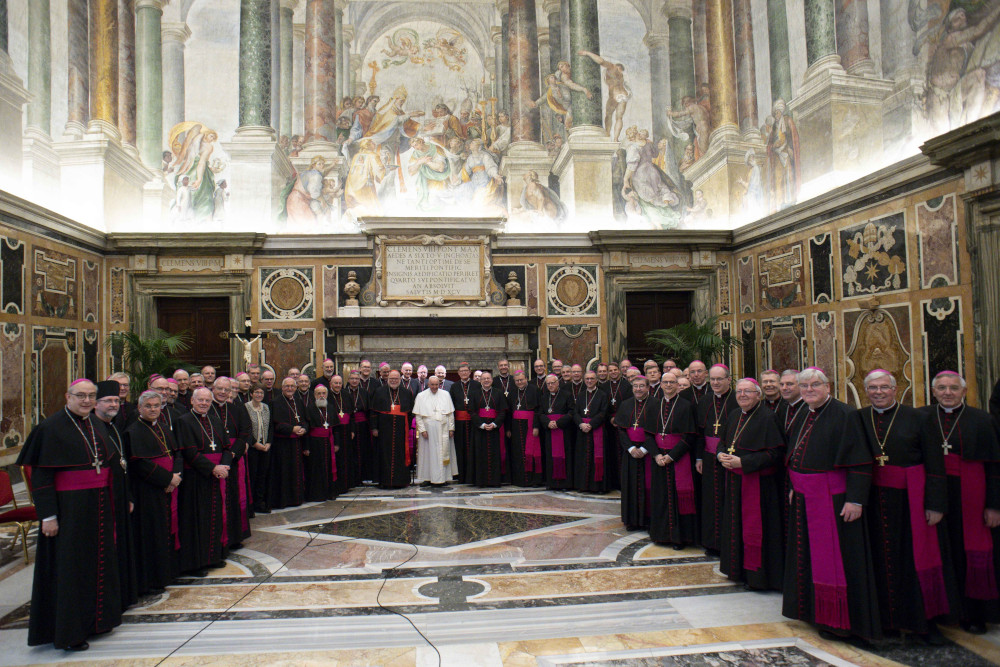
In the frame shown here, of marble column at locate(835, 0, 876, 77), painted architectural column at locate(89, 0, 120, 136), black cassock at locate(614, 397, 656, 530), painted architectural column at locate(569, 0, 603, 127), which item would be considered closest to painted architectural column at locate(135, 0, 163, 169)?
painted architectural column at locate(89, 0, 120, 136)

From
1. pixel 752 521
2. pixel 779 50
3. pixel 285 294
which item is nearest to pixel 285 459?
pixel 285 294

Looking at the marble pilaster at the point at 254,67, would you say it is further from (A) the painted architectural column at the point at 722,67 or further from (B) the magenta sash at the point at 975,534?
(B) the magenta sash at the point at 975,534

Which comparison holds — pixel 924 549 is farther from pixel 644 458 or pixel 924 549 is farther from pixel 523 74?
pixel 523 74

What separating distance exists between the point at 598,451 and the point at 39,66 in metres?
9.67

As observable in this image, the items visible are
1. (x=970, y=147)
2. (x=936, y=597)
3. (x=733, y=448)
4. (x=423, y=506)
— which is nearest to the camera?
(x=936, y=597)

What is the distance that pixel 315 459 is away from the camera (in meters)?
7.78

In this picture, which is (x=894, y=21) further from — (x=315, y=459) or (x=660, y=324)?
(x=315, y=459)

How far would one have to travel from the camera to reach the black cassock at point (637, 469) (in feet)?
19.8

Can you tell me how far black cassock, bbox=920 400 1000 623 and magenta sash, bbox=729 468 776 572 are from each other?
1078mm

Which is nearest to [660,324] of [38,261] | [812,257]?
[812,257]

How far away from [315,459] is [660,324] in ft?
21.8

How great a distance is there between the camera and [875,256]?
782 centimetres

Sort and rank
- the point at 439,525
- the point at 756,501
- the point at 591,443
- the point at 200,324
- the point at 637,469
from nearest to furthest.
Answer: the point at 756,501, the point at 637,469, the point at 439,525, the point at 591,443, the point at 200,324

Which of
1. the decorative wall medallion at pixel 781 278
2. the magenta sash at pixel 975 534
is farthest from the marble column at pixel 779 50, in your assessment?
the magenta sash at pixel 975 534
